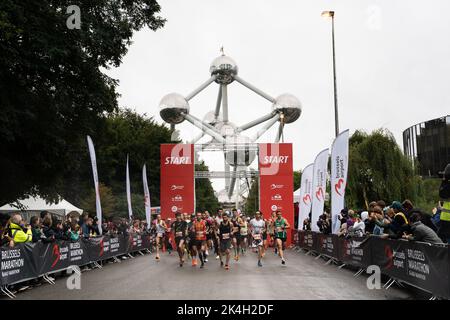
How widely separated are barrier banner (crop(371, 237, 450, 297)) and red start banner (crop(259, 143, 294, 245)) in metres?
21.1

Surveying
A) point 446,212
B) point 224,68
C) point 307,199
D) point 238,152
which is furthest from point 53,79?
point 224,68

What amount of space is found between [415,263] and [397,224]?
1552 mm

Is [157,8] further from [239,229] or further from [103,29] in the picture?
[239,229]

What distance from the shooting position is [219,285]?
13.5 metres

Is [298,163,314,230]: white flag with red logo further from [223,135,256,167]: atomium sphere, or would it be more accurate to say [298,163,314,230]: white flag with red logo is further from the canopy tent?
the canopy tent

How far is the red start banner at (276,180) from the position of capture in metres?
35.4

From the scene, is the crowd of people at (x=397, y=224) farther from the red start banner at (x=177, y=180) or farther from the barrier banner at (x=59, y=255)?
the red start banner at (x=177, y=180)

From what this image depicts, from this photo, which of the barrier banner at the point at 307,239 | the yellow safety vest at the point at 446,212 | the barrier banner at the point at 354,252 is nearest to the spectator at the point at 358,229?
the barrier banner at the point at 354,252

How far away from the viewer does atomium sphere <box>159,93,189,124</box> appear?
50.4 metres

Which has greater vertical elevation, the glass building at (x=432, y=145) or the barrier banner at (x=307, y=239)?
the glass building at (x=432, y=145)

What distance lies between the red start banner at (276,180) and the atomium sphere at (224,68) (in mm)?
19428

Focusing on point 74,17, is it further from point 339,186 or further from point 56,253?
point 339,186

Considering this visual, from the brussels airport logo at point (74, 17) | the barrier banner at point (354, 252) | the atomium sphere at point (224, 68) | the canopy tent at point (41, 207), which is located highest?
the atomium sphere at point (224, 68)
